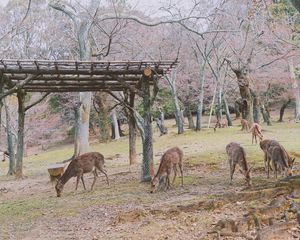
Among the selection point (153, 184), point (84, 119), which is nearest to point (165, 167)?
point (153, 184)

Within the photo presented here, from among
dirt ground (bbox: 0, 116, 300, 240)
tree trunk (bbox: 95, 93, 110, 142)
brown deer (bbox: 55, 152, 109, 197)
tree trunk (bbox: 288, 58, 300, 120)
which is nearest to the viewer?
dirt ground (bbox: 0, 116, 300, 240)

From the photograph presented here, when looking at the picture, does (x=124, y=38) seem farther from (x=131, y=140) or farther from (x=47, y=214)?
(x=47, y=214)

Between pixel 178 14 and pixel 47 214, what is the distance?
1673 cm

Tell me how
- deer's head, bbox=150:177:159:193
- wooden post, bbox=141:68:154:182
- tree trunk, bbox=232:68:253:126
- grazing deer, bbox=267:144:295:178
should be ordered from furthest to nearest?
tree trunk, bbox=232:68:253:126 < wooden post, bbox=141:68:154:182 < deer's head, bbox=150:177:159:193 < grazing deer, bbox=267:144:295:178

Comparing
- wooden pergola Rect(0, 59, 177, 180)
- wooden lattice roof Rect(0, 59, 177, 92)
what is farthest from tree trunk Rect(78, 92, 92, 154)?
wooden lattice roof Rect(0, 59, 177, 92)

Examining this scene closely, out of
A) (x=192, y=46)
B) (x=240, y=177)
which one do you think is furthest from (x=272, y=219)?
(x=192, y=46)

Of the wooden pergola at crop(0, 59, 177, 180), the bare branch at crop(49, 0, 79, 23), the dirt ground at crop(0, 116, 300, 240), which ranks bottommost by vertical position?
the dirt ground at crop(0, 116, 300, 240)

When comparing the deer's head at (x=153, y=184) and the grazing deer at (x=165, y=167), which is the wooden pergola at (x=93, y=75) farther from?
the deer's head at (x=153, y=184)

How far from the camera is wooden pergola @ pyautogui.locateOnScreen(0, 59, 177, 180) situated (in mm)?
10086

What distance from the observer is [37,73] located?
1043 centimetres

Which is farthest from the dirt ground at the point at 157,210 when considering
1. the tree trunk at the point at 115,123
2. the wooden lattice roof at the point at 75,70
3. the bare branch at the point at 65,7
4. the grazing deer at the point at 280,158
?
the tree trunk at the point at 115,123

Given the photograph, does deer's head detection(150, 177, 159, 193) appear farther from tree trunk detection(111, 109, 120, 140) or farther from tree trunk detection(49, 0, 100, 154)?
tree trunk detection(111, 109, 120, 140)

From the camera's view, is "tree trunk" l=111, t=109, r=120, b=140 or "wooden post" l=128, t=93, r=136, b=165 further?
"tree trunk" l=111, t=109, r=120, b=140

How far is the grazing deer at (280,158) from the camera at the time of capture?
890 cm
